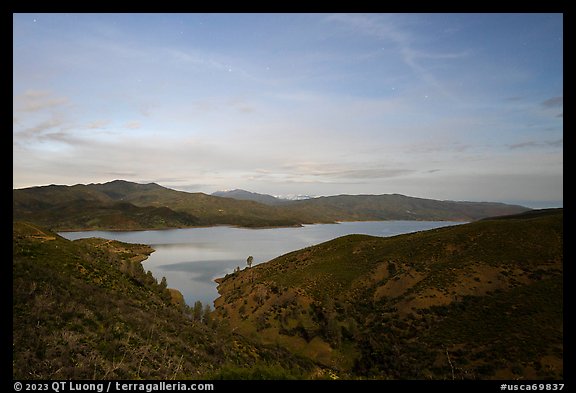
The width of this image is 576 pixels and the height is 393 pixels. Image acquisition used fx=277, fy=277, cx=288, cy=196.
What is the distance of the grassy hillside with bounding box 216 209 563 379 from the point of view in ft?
81.1

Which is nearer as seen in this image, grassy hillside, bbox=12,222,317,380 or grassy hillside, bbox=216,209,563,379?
grassy hillside, bbox=12,222,317,380

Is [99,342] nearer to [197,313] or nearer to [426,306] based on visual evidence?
[197,313]

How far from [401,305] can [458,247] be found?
2030 centimetres

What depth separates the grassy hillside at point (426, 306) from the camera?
81.1 feet

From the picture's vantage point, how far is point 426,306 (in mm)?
36438

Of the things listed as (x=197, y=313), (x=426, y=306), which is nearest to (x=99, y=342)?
(x=197, y=313)

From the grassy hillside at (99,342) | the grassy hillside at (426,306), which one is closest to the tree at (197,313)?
the grassy hillside at (426,306)

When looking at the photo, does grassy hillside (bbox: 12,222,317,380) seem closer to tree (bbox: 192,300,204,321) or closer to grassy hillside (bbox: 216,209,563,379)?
grassy hillside (bbox: 216,209,563,379)

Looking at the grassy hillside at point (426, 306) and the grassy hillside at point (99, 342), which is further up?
the grassy hillside at point (99, 342)

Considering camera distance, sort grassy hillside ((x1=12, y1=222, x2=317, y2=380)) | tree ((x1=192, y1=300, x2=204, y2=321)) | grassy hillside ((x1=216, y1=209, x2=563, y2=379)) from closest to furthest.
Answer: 1. grassy hillside ((x1=12, y1=222, x2=317, y2=380))
2. grassy hillside ((x1=216, y1=209, x2=563, y2=379))
3. tree ((x1=192, y1=300, x2=204, y2=321))

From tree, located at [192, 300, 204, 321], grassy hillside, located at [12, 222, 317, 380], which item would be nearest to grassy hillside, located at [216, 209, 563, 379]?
tree, located at [192, 300, 204, 321]

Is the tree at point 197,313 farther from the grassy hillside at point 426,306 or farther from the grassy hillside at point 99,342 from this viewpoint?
the grassy hillside at point 99,342
